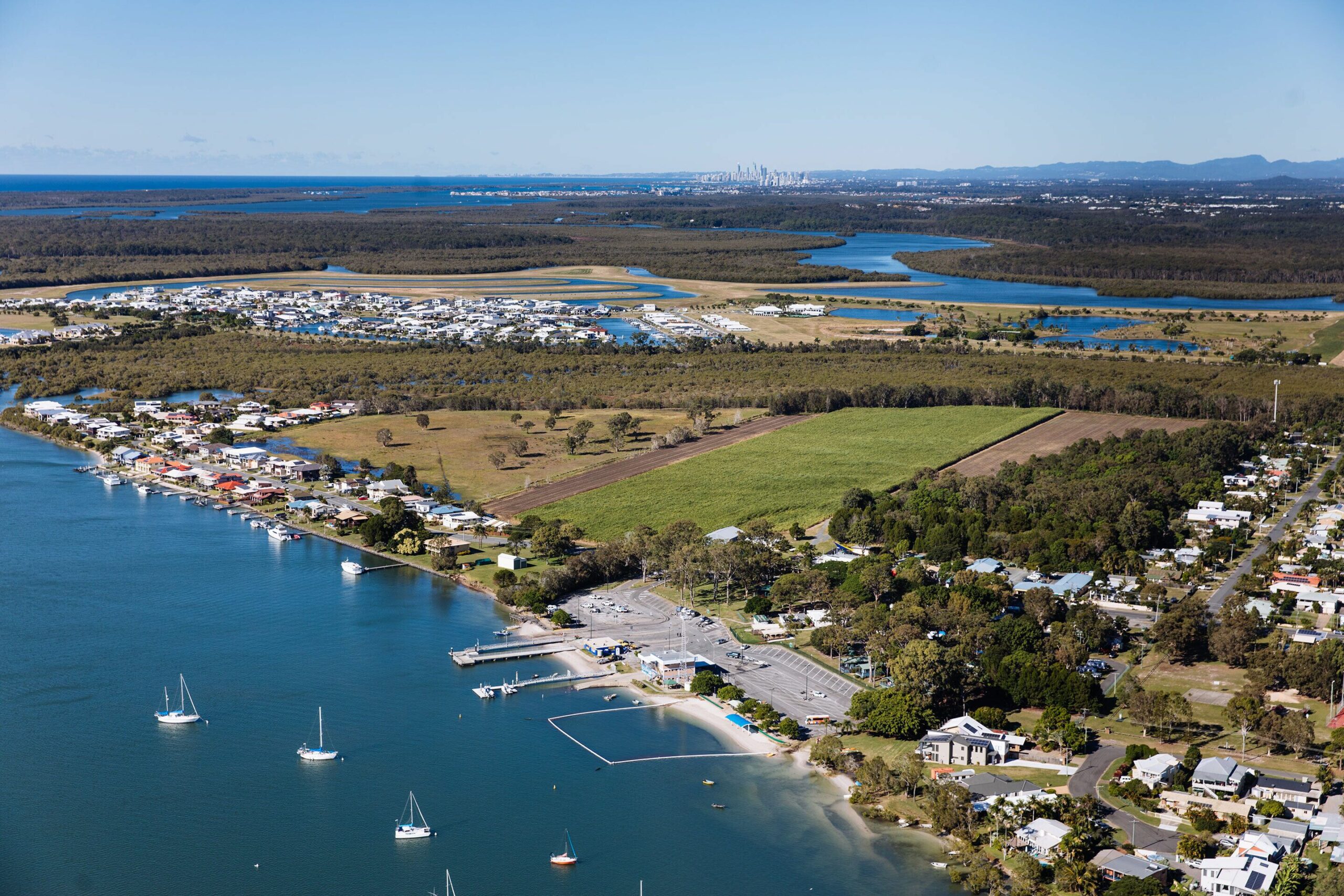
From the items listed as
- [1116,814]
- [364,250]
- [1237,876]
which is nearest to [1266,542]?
[1116,814]

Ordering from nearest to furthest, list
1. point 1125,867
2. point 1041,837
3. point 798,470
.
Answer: point 1125,867, point 1041,837, point 798,470

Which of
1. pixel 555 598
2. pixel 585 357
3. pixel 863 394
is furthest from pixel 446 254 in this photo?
pixel 555 598

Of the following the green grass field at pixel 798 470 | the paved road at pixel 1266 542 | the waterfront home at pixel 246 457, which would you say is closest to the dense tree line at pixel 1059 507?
the paved road at pixel 1266 542

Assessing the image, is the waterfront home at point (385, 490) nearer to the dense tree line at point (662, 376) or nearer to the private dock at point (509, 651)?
the private dock at point (509, 651)

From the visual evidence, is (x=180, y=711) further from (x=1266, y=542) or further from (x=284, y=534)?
(x=1266, y=542)

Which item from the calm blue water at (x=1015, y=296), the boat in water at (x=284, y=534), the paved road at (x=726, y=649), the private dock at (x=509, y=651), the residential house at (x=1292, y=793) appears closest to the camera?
the residential house at (x=1292, y=793)

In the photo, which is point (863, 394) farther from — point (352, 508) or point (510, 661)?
point (510, 661)

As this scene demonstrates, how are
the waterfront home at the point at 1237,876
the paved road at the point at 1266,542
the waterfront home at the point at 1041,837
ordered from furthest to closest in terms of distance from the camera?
the paved road at the point at 1266,542
the waterfront home at the point at 1041,837
the waterfront home at the point at 1237,876
